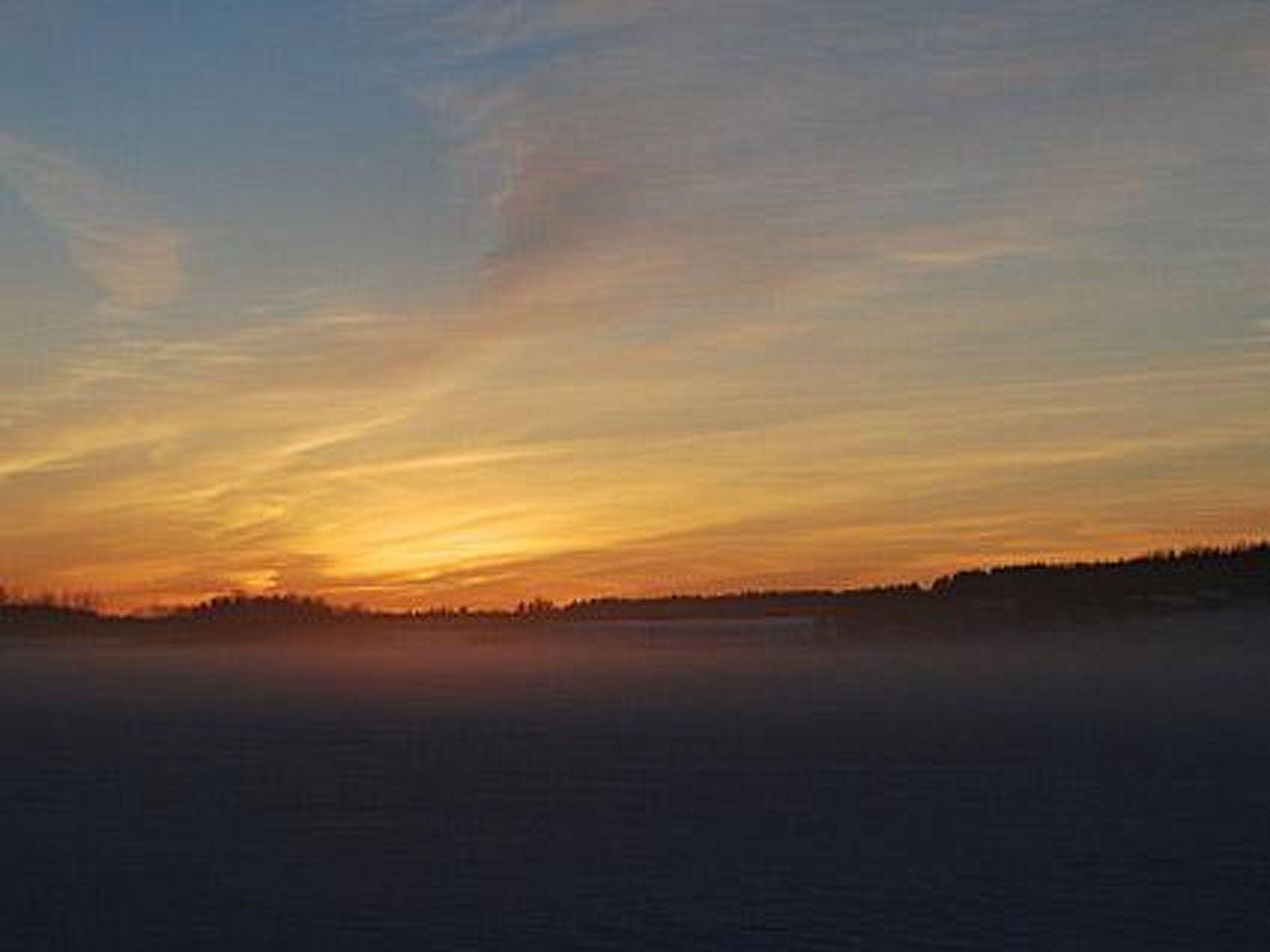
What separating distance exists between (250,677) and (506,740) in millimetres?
21315

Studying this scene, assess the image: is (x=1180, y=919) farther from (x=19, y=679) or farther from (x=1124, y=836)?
(x=19, y=679)

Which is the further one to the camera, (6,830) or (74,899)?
(6,830)

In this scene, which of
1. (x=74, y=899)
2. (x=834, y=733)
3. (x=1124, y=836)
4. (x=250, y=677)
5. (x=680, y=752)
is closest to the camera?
(x=74, y=899)

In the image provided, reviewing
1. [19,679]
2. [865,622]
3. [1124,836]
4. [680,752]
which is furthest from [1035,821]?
[865,622]

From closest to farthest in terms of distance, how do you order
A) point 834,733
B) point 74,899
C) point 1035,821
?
point 74,899, point 1035,821, point 834,733

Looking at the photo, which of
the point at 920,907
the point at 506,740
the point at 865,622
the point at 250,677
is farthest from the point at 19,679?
the point at 865,622

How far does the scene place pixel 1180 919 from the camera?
9.44 metres

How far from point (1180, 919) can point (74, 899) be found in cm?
617

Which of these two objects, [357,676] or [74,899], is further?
[357,676]

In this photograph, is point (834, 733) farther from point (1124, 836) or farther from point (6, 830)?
point (6, 830)

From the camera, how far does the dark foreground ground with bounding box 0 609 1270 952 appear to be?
31.8ft

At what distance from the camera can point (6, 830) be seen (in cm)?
1348

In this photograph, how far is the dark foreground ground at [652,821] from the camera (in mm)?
9703

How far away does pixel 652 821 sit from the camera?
43.7 feet
